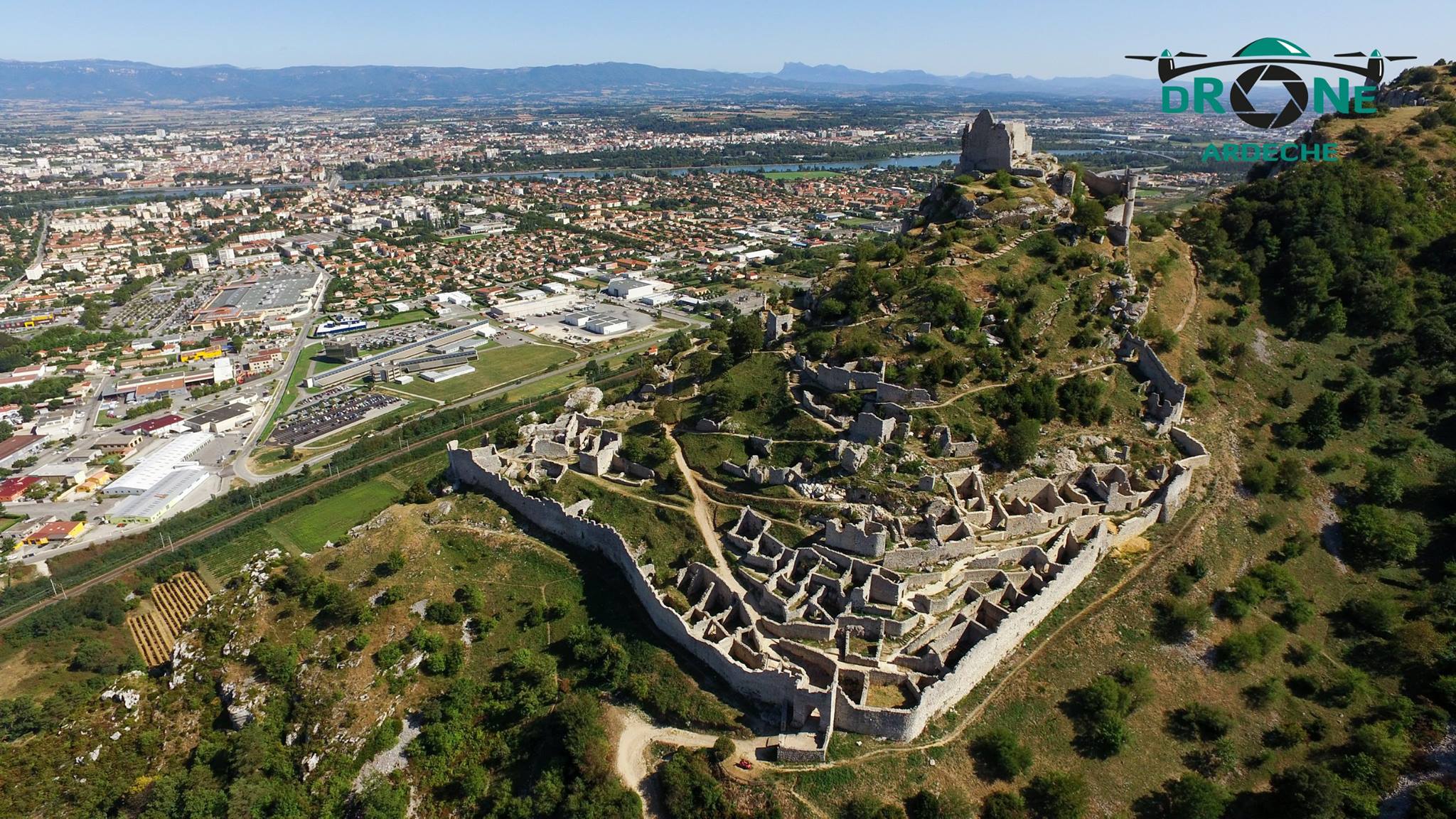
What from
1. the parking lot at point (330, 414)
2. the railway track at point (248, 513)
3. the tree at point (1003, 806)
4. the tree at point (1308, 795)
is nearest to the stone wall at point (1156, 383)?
the tree at point (1308, 795)

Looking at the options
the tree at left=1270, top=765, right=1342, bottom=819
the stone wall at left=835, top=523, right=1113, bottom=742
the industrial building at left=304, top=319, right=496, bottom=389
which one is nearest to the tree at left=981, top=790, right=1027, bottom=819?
the stone wall at left=835, top=523, right=1113, bottom=742

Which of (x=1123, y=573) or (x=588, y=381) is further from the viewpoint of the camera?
(x=588, y=381)

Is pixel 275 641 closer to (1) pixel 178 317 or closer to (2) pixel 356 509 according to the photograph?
(2) pixel 356 509

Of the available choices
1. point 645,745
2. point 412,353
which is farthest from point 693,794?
point 412,353

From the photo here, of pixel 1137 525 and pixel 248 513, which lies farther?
pixel 248 513

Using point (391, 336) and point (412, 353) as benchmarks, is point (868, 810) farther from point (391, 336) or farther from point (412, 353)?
point (391, 336)

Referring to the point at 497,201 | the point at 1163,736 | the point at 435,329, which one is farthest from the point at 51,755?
the point at 497,201
